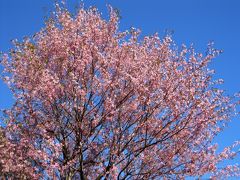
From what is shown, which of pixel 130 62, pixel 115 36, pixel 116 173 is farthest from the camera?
pixel 115 36

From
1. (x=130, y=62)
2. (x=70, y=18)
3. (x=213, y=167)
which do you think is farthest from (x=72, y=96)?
(x=213, y=167)

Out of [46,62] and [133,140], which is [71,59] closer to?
[46,62]

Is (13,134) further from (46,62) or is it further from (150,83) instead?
(150,83)

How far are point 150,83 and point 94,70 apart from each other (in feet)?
8.76

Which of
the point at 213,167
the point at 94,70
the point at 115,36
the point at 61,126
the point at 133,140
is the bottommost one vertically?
the point at 213,167

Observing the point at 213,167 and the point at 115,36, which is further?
the point at 115,36

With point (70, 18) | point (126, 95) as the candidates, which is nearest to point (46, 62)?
point (70, 18)

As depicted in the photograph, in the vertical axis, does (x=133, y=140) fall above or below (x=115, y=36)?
below

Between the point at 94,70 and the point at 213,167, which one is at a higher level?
the point at 94,70

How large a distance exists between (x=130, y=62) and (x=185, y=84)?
8.91 feet

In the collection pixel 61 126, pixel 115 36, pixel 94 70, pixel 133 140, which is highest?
pixel 115 36

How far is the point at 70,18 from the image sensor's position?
69.7 feet

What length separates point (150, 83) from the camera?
18844 mm

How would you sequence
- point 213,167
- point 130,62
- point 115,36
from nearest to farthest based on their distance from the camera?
point 213,167 → point 130,62 → point 115,36
